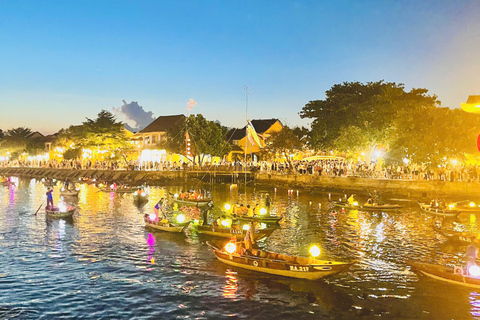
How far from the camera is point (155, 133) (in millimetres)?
91688

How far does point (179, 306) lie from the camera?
14016 millimetres

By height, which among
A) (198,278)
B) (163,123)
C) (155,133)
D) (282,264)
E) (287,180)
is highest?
(163,123)

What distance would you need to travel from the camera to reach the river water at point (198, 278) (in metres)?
13.6

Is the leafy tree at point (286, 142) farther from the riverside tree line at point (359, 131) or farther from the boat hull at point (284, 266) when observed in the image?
the boat hull at point (284, 266)

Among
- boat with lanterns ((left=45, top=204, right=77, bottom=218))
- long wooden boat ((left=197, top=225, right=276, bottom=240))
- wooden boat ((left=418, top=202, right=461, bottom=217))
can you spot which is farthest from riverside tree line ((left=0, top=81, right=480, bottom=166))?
boat with lanterns ((left=45, top=204, right=77, bottom=218))

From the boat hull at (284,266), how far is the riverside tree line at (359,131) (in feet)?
113

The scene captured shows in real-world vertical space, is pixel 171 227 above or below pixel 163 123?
below

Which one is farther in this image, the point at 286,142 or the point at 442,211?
the point at 286,142

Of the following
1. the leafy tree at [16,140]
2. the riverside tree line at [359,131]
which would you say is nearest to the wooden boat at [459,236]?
the riverside tree line at [359,131]

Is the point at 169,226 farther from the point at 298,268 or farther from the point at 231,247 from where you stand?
the point at 298,268

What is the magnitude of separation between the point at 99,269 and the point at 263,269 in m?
7.84

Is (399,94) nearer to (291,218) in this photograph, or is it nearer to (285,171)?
(285,171)

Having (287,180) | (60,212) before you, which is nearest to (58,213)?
(60,212)

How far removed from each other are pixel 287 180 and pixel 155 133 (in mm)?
42506
